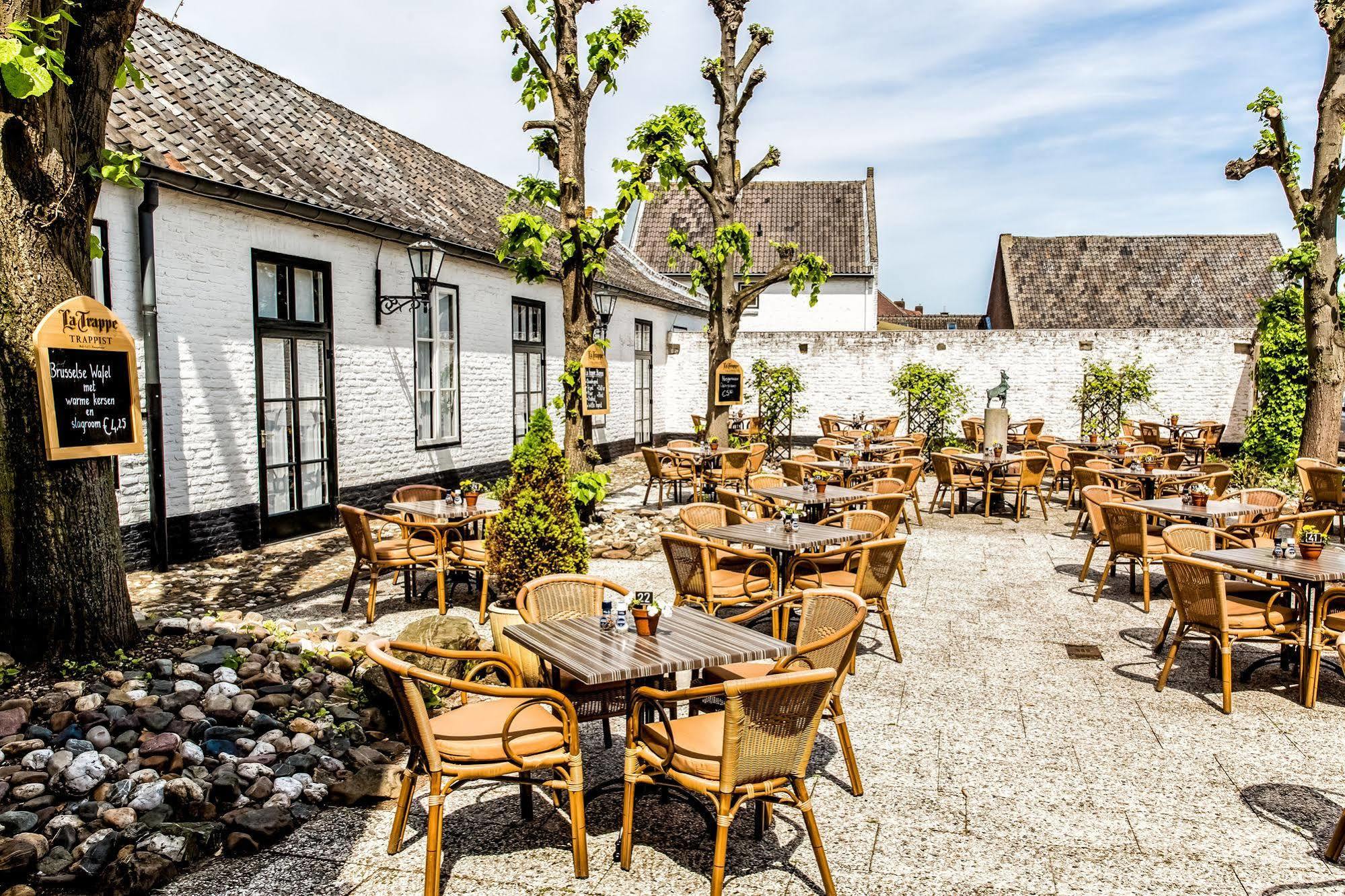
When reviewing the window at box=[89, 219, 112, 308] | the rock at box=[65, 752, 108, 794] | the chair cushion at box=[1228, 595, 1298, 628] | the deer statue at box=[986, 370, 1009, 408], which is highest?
the window at box=[89, 219, 112, 308]

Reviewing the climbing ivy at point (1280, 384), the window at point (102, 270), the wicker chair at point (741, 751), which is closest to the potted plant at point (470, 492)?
the window at point (102, 270)

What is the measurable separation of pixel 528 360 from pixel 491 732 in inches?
454

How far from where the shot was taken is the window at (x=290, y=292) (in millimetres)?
9133

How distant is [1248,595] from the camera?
5742mm

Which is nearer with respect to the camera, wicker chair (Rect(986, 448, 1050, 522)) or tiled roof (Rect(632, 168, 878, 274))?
wicker chair (Rect(986, 448, 1050, 522))

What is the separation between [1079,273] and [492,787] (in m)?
→ 31.6

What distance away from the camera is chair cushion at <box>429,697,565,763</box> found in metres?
3.22

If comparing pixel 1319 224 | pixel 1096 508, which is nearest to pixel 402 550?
pixel 1096 508

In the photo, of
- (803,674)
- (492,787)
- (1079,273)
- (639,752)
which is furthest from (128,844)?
(1079,273)

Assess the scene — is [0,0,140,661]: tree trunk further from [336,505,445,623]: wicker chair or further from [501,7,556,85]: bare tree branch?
[501,7,556,85]: bare tree branch

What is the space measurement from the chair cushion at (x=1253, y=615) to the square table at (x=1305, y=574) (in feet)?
0.43

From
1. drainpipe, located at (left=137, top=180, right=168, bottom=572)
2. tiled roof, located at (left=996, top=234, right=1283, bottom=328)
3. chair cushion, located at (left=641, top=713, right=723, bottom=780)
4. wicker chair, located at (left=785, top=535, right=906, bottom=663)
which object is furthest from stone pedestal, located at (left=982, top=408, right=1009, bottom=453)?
tiled roof, located at (left=996, top=234, right=1283, bottom=328)

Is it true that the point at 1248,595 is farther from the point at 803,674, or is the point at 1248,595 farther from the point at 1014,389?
the point at 1014,389

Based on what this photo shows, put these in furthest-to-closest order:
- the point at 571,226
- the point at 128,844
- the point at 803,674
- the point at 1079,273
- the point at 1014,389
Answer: the point at 1079,273 < the point at 1014,389 < the point at 571,226 < the point at 128,844 < the point at 803,674
